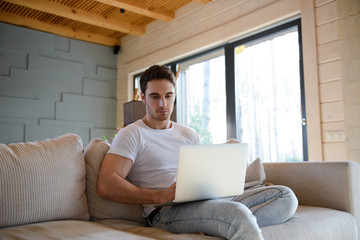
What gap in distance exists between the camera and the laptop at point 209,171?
3.71 feet

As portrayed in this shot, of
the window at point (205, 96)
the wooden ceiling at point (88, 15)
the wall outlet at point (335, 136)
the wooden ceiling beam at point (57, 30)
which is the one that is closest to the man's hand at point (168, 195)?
the wall outlet at point (335, 136)

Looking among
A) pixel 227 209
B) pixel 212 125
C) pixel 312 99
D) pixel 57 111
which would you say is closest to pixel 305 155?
pixel 312 99

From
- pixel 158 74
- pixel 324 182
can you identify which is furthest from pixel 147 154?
pixel 324 182

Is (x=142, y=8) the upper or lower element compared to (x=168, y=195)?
upper

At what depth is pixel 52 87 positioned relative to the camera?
15.3 ft

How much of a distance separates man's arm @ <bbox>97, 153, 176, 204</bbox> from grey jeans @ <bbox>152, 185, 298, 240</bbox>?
7 cm

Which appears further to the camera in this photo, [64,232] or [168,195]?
[168,195]

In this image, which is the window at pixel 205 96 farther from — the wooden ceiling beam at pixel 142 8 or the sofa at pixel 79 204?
the sofa at pixel 79 204

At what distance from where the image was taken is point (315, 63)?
109 inches

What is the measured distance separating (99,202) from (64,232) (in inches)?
13.6

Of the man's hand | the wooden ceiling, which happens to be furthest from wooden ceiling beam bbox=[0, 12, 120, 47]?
the man's hand

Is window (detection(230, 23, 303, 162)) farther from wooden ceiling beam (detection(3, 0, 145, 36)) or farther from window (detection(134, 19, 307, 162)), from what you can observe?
wooden ceiling beam (detection(3, 0, 145, 36))

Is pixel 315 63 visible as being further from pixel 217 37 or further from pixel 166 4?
pixel 166 4

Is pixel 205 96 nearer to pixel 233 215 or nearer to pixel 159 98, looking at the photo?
pixel 159 98
